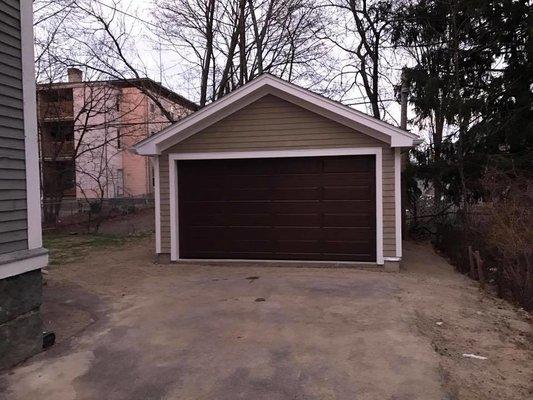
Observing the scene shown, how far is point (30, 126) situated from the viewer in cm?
Result: 488

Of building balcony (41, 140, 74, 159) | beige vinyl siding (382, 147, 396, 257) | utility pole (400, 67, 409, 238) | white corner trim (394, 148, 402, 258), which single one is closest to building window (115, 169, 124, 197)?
building balcony (41, 140, 74, 159)

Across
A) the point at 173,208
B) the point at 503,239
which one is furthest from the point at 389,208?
the point at 173,208

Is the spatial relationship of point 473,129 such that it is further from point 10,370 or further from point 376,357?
point 10,370

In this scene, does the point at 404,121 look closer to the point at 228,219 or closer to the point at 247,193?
the point at 247,193

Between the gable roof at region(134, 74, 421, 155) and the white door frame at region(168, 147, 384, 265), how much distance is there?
348 mm

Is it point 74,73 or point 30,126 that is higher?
point 74,73

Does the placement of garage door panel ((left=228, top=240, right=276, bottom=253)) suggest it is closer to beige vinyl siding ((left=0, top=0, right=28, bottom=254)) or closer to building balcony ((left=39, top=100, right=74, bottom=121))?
beige vinyl siding ((left=0, top=0, right=28, bottom=254))

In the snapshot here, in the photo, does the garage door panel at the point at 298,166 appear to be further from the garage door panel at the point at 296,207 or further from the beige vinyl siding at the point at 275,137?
the garage door panel at the point at 296,207

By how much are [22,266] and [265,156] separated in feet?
19.5

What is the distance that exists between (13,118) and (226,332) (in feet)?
10.4

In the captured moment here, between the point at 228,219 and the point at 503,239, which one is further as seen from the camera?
the point at 228,219

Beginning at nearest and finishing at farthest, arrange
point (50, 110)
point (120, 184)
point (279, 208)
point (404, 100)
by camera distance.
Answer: point (279, 208) → point (404, 100) → point (50, 110) → point (120, 184)

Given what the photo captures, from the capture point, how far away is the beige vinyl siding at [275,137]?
934 cm

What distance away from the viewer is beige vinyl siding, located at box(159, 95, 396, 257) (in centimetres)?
934
